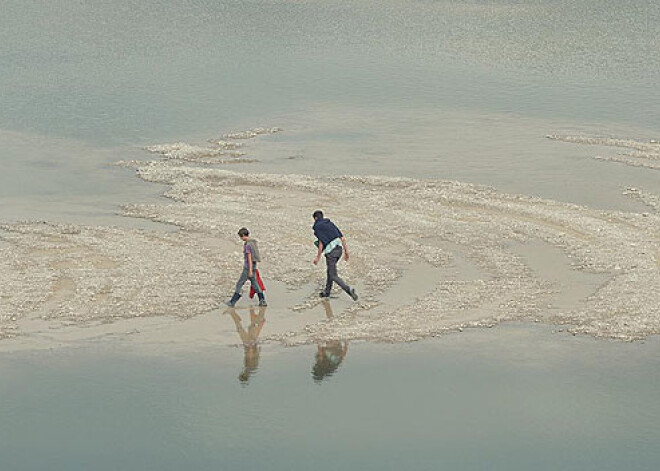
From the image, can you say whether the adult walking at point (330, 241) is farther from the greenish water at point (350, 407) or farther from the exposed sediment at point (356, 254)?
the greenish water at point (350, 407)

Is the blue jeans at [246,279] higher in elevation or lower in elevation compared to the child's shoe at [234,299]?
higher

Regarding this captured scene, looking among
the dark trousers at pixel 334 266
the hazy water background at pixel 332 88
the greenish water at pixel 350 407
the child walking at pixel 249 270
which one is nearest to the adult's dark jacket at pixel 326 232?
the dark trousers at pixel 334 266

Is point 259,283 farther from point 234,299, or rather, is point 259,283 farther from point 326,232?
point 326,232

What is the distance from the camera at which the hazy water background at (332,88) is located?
1945 inches

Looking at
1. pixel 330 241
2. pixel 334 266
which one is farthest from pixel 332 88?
pixel 330 241

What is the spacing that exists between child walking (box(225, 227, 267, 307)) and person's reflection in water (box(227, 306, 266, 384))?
0.34 meters

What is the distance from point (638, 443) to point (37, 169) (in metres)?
33.4

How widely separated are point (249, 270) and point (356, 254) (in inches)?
243

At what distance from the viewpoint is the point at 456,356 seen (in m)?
28.6

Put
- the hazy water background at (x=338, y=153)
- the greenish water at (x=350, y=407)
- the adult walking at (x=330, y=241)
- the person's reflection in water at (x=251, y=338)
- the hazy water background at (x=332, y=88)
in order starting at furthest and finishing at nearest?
the hazy water background at (x=332, y=88) → the adult walking at (x=330, y=241) → the person's reflection in water at (x=251, y=338) → the hazy water background at (x=338, y=153) → the greenish water at (x=350, y=407)

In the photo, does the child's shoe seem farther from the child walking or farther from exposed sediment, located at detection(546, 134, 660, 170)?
exposed sediment, located at detection(546, 134, 660, 170)

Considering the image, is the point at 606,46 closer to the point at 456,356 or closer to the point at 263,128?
the point at 263,128

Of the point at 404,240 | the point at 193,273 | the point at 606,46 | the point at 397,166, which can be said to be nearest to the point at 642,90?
the point at 606,46

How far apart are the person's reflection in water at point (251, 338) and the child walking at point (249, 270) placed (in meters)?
0.34
